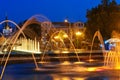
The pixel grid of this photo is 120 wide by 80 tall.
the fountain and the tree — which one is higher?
the tree

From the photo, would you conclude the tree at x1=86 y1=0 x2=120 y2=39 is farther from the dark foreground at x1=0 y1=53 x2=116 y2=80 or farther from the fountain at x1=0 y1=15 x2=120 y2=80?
the dark foreground at x1=0 y1=53 x2=116 y2=80

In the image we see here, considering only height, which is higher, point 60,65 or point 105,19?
point 105,19

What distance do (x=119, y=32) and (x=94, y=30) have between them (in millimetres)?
3600

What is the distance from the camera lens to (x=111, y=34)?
52.8m

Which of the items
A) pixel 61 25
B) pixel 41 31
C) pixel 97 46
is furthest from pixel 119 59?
pixel 61 25

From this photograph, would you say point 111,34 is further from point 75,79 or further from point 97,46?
point 75,79

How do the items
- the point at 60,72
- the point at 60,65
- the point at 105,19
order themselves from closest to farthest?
the point at 60,72 → the point at 60,65 → the point at 105,19

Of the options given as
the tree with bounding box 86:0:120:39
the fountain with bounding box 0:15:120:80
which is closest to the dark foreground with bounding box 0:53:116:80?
the fountain with bounding box 0:15:120:80

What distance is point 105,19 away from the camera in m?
53.1

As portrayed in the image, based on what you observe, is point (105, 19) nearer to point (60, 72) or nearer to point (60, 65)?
point (60, 65)

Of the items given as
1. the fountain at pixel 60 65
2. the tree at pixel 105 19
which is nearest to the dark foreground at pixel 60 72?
the fountain at pixel 60 65

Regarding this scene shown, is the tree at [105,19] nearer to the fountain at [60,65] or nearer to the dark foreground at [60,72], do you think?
the fountain at [60,65]

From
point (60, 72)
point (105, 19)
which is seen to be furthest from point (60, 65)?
point (105, 19)

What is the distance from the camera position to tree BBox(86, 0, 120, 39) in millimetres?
52531
